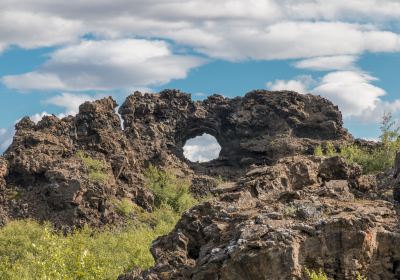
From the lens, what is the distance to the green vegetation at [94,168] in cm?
7369

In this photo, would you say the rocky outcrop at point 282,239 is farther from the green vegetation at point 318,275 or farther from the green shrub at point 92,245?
the green shrub at point 92,245

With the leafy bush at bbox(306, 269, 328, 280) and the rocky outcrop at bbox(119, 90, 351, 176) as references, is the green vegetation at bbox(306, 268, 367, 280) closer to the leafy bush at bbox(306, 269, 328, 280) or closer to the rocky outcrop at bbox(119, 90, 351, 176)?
the leafy bush at bbox(306, 269, 328, 280)

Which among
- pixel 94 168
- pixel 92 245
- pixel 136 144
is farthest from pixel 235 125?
pixel 92 245

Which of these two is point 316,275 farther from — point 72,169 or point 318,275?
point 72,169

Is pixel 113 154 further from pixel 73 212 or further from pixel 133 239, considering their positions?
pixel 133 239

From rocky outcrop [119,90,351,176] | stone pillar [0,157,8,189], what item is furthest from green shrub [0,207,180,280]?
rocky outcrop [119,90,351,176]

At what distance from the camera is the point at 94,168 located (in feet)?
253

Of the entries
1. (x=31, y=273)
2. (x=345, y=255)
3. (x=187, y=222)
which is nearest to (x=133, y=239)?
(x=31, y=273)

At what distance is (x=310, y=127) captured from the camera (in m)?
94.4

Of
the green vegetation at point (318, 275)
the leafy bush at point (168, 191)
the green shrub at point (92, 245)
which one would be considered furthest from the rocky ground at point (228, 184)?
the green shrub at point (92, 245)

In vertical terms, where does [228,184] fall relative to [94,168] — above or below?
below

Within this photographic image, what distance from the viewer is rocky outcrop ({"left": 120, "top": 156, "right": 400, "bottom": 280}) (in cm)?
2192

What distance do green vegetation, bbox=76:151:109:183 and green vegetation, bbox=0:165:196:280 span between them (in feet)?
11.8

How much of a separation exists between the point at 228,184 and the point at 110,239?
3364cm
